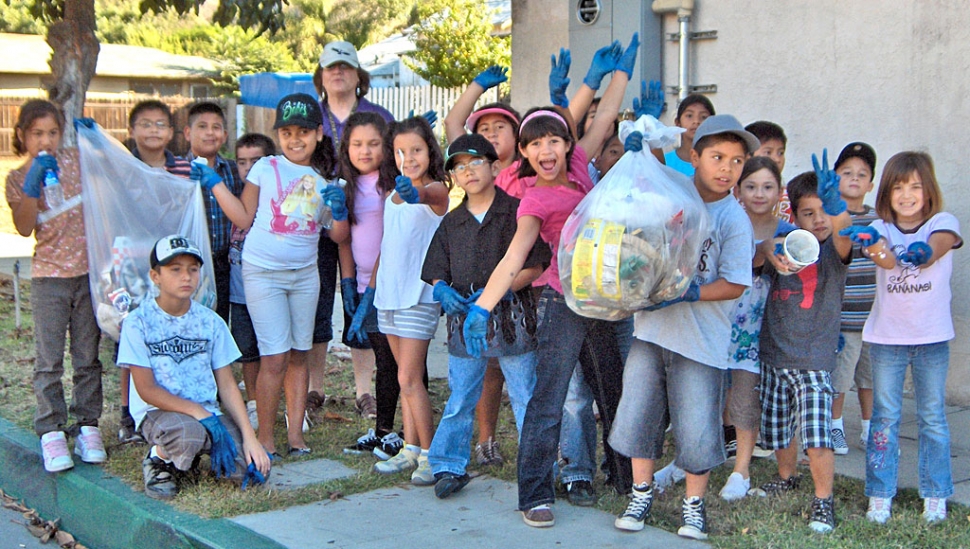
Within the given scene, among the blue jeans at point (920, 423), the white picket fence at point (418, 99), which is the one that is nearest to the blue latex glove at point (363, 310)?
the blue jeans at point (920, 423)

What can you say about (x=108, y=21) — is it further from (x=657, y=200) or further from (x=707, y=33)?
(x=657, y=200)

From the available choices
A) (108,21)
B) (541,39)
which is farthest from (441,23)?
(108,21)

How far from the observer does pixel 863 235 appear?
3.87m

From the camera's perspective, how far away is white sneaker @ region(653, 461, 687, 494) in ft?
14.8

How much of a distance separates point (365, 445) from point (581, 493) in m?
1.38

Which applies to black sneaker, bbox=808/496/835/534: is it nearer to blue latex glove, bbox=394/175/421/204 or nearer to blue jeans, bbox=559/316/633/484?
blue jeans, bbox=559/316/633/484

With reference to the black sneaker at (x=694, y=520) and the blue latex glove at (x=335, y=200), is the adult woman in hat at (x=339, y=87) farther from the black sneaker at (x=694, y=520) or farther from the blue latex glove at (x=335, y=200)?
the black sneaker at (x=694, y=520)

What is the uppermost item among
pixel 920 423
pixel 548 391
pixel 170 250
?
pixel 170 250

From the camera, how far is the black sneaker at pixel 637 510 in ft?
13.1

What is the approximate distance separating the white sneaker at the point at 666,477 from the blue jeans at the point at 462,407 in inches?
26.2

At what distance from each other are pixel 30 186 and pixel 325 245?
1.50 metres

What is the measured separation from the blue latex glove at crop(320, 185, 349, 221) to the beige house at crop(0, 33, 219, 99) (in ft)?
101

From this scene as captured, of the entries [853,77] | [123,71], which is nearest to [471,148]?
[853,77]

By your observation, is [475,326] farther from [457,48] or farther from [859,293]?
[457,48]
